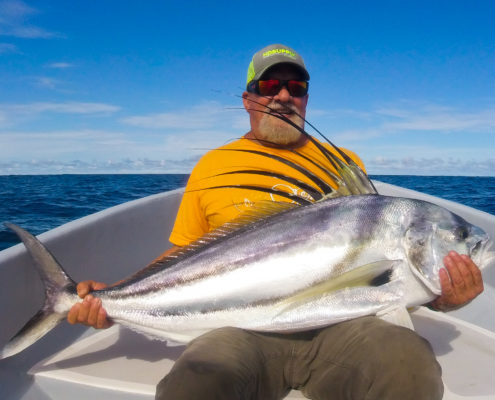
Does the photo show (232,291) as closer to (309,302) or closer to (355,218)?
(309,302)

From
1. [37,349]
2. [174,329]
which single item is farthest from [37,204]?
[174,329]

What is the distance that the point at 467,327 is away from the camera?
9.89ft

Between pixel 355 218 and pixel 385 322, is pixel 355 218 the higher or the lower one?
the higher one

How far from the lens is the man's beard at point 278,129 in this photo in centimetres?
319

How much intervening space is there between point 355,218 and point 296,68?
1.61 m

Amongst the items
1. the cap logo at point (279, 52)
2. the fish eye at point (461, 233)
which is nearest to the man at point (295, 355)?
the fish eye at point (461, 233)

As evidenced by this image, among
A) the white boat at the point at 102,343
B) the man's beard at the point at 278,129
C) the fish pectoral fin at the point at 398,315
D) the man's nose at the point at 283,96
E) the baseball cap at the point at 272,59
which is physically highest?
the baseball cap at the point at 272,59

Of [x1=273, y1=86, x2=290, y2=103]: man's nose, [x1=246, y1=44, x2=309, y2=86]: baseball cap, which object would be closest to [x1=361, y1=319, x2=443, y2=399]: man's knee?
[x1=273, y1=86, x2=290, y2=103]: man's nose

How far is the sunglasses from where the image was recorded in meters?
3.16

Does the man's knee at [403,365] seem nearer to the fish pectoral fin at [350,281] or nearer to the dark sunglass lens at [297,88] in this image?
the fish pectoral fin at [350,281]

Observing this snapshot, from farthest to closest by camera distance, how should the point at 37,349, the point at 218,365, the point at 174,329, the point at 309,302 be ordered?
the point at 37,349, the point at 174,329, the point at 309,302, the point at 218,365

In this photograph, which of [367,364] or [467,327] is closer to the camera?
[367,364]

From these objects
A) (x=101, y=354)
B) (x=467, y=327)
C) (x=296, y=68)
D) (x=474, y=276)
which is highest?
(x=296, y=68)

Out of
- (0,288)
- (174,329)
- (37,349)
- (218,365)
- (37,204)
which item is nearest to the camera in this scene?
(218,365)
